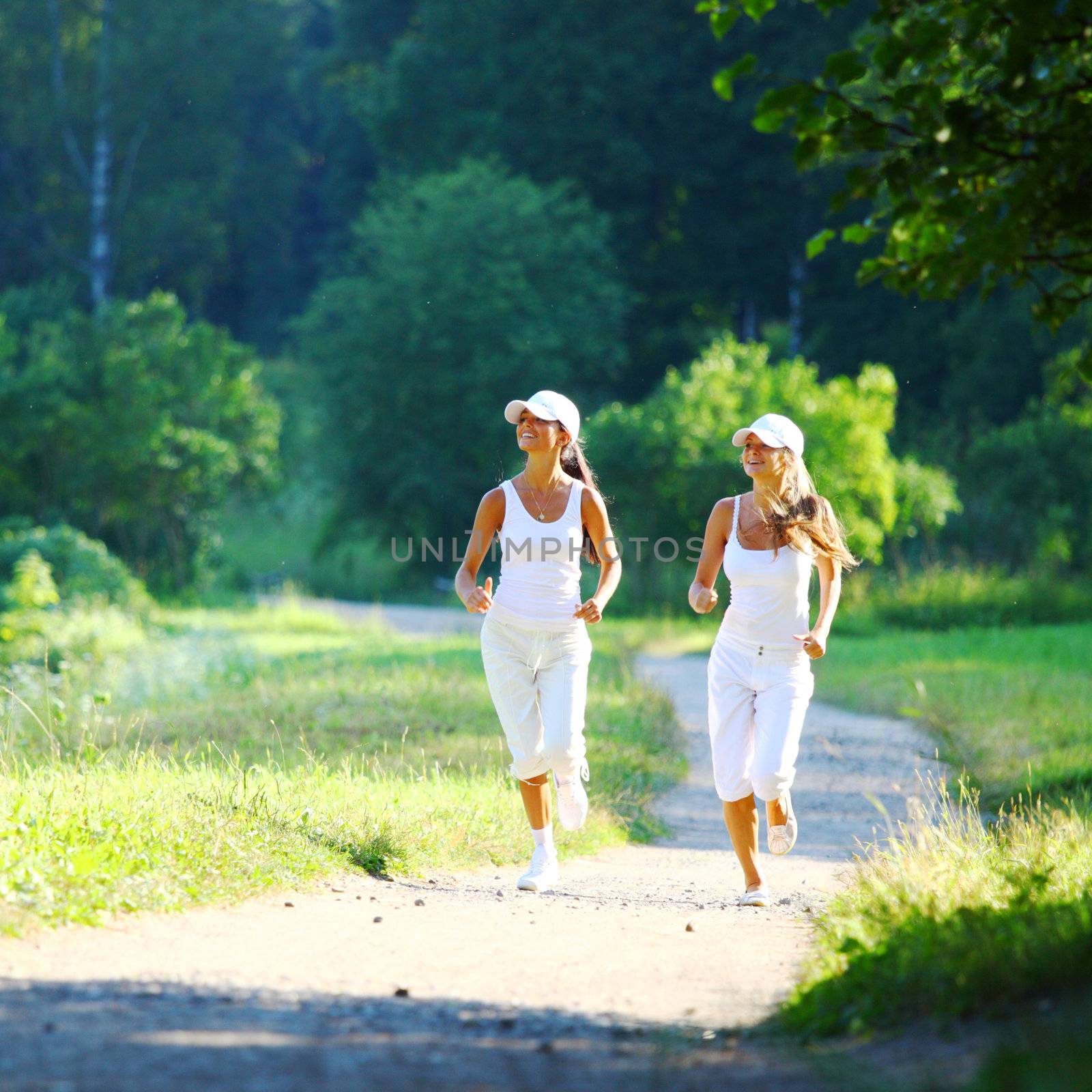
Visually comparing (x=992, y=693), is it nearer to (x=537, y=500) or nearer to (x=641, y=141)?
(x=537, y=500)

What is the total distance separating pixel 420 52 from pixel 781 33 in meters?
10.4

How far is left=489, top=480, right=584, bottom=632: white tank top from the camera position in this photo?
6.43 metres

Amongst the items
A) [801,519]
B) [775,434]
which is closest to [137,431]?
[775,434]

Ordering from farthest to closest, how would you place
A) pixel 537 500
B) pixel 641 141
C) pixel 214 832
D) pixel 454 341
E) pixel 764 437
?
pixel 641 141
pixel 454 341
pixel 537 500
pixel 764 437
pixel 214 832

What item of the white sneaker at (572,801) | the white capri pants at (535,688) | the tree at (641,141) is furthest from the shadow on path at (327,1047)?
the tree at (641,141)

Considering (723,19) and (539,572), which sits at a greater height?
(723,19)

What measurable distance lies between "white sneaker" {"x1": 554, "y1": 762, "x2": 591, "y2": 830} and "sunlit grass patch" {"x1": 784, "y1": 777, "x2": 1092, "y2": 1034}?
1.50m

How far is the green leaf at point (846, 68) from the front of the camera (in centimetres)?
406

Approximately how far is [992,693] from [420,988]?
965 centimetres

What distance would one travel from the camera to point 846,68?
4.10m

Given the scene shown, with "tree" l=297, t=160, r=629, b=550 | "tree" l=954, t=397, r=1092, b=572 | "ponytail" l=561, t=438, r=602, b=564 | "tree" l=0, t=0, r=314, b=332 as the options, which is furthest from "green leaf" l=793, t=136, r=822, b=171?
"tree" l=0, t=0, r=314, b=332

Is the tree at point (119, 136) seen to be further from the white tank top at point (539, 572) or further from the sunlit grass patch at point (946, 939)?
the sunlit grass patch at point (946, 939)

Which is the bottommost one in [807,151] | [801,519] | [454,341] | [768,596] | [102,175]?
[768,596]

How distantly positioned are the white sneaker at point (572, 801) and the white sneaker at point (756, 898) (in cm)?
83
